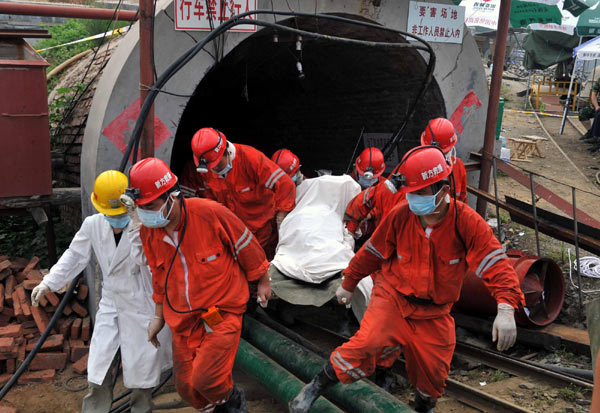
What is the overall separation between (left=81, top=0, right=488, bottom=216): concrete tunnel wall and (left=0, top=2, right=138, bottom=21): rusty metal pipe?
177cm

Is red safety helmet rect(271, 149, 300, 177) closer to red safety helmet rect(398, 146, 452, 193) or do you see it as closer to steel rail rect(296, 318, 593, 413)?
steel rail rect(296, 318, 593, 413)

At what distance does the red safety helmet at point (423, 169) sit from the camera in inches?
135

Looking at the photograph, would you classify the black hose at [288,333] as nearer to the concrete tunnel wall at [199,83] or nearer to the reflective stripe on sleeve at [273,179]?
the reflective stripe on sleeve at [273,179]

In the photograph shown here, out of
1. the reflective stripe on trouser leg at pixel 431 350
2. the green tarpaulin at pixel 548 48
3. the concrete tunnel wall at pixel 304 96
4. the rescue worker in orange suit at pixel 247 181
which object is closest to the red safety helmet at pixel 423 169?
the reflective stripe on trouser leg at pixel 431 350

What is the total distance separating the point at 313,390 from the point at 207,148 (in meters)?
2.64

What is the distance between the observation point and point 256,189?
5863mm

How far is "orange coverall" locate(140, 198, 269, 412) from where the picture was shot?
3.70 m

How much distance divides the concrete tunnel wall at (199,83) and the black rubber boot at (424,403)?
3.66 metres

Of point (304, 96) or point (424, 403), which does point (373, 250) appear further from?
point (304, 96)

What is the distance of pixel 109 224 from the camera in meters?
4.14

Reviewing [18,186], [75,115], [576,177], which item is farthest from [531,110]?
[18,186]

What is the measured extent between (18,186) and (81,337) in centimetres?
190

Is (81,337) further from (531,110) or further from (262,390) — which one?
(531,110)

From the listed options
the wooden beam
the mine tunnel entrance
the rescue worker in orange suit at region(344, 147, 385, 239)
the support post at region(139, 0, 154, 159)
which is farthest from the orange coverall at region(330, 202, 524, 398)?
the wooden beam
